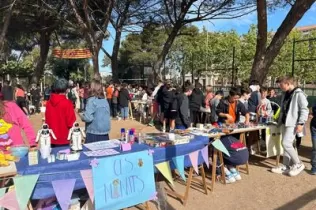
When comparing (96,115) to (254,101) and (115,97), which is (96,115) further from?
(115,97)

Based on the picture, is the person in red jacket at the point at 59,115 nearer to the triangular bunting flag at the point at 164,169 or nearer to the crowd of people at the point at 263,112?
the triangular bunting flag at the point at 164,169

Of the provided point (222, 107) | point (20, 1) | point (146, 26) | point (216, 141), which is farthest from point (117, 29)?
point (216, 141)

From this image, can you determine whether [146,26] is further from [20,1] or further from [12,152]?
[12,152]

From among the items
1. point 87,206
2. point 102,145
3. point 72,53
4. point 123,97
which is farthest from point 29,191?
point 72,53

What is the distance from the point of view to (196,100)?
9594 mm

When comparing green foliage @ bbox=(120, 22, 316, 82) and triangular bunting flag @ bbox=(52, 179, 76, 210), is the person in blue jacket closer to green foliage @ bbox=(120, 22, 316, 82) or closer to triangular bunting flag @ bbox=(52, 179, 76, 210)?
triangular bunting flag @ bbox=(52, 179, 76, 210)

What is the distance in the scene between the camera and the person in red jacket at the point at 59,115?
3914 mm

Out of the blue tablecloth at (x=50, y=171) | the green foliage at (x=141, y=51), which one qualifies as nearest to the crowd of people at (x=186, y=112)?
the blue tablecloth at (x=50, y=171)

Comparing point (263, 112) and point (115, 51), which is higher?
point (115, 51)

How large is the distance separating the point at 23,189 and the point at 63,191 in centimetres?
35

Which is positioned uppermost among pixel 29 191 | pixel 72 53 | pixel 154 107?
pixel 72 53

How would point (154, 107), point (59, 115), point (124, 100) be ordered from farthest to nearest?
point (124, 100)
point (154, 107)
point (59, 115)

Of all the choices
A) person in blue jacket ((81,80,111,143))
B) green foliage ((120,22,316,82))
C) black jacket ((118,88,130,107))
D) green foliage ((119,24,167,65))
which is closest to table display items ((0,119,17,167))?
person in blue jacket ((81,80,111,143))

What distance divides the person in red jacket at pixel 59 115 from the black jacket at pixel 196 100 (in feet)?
19.6
